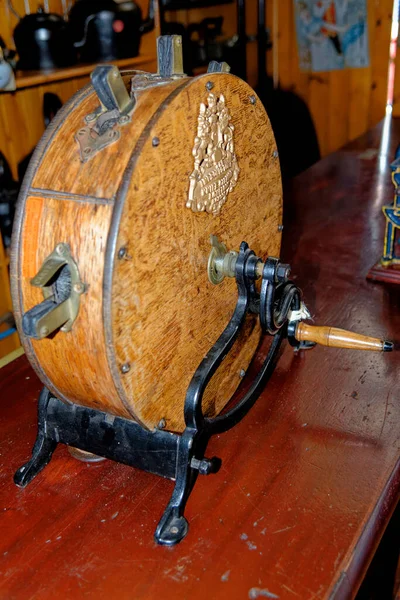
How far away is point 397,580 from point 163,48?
1.08 meters

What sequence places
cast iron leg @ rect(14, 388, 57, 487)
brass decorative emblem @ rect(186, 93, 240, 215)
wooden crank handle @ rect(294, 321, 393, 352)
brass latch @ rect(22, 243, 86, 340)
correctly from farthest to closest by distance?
wooden crank handle @ rect(294, 321, 393, 352) → cast iron leg @ rect(14, 388, 57, 487) → brass decorative emblem @ rect(186, 93, 240, 215) → brass latch @ rect(22, 243, 86, 340)

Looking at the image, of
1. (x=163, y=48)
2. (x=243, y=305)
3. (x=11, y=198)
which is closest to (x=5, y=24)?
(x=11, y=198)

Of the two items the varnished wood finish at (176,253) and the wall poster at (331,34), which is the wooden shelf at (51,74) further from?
the wall poster at (331,34)

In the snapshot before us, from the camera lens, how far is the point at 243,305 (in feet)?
3.18

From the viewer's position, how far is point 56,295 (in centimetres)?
79

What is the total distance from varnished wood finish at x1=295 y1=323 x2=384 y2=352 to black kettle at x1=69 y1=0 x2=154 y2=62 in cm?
156

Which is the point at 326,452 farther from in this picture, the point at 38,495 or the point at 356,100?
the point at 356,100

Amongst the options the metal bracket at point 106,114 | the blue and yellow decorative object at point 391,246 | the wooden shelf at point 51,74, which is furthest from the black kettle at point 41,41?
the metal bracket at point 106,114

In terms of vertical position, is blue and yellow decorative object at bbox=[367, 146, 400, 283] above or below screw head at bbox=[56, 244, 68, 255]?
below

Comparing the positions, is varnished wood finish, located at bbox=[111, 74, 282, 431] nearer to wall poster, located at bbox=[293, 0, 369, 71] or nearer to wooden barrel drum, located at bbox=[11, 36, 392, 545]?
wooden barrel drum, located at bbox=[11, 36, 392, 545]

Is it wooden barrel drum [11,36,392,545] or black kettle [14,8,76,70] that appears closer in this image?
wooden barrel drum [11,36,392,545]

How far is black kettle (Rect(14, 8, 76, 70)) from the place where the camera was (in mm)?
2074

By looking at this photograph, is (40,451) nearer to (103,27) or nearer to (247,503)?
(247,503)

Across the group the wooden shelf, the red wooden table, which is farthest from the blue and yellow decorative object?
the wooden shelf
